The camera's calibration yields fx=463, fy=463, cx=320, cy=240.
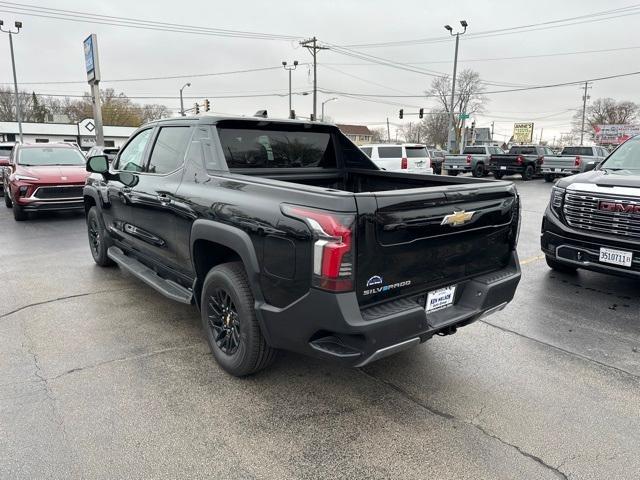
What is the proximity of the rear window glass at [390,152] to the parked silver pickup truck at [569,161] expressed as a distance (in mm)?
9334

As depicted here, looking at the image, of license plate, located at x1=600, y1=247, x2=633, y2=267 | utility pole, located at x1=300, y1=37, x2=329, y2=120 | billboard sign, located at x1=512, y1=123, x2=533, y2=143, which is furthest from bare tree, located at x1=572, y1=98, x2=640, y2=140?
license plate, located at x1=600, y1=247, x2=633, y2=267

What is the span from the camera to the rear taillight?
8.05 feet

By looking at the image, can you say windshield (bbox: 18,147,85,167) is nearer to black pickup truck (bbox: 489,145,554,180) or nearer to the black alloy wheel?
the black alloy wheel

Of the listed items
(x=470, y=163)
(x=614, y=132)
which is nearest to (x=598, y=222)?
(x=470, y=163)

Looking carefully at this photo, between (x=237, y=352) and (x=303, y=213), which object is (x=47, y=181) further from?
Answer: (x=303, y=213)

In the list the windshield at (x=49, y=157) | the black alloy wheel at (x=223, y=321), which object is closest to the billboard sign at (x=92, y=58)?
the windshield at (x=49, y=157)

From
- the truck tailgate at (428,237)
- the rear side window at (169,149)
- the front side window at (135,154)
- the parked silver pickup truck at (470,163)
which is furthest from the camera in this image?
the parked silver pickup truck at (470,163)

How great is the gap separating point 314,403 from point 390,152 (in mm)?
15473

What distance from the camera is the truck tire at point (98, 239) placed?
578 centimetres

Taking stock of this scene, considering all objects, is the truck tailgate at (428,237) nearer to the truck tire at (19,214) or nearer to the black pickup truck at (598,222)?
the black pickup truck at (598,222)

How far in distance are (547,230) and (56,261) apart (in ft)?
22.3

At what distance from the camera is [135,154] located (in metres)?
4.89

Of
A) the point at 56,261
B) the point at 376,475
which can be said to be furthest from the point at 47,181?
the point at 376,475

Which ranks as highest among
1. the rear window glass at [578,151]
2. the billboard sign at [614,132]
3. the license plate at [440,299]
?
the billboard sign at [614,132]
